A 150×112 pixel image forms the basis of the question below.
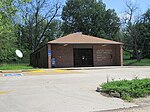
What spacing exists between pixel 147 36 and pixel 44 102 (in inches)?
2102

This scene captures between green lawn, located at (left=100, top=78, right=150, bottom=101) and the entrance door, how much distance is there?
2857 cm

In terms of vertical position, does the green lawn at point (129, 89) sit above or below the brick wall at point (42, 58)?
below

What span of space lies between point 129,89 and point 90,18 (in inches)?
2608

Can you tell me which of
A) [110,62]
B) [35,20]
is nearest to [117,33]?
[35,20]

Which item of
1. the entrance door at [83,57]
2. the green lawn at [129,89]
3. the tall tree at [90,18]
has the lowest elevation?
the green lawn at [129,89]

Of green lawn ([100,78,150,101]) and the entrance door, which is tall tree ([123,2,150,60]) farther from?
green lawn ([100,78,150,101])

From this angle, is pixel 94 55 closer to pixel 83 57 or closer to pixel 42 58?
pixel 83 57

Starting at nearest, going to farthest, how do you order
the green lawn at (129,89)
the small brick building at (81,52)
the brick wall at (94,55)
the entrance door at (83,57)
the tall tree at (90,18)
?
1. the green lawn at (129,89)
2. the small brick building at (81,52)
3. the brick wall at (94,55)
4. the entrance door at (83,57)
5. the tall tree at (90,18)

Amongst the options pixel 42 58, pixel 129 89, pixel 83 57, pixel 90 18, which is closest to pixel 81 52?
pixel 83 57

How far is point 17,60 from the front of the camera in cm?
6938

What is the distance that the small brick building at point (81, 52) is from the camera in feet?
128

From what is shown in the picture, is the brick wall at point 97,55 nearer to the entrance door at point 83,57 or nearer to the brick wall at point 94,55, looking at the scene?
the brick wall at point 94,55

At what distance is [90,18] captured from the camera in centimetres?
7656

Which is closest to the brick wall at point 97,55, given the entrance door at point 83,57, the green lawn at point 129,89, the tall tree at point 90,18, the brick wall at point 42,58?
the entrance door at point 83,57
